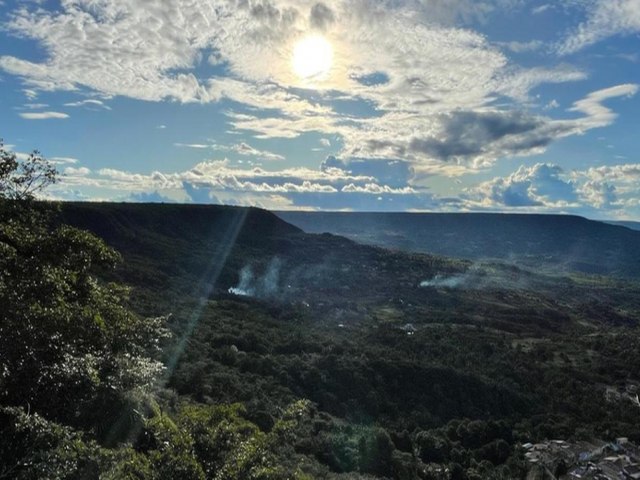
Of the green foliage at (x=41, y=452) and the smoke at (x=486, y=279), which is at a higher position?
the green foliage at (x=41, y=452)

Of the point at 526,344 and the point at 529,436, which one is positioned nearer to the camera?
the point at 529,436

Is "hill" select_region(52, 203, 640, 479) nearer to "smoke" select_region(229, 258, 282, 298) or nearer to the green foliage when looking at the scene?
"smoke" select_region(229, 258, 282, 298)

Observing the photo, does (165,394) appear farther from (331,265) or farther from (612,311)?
(612,311)

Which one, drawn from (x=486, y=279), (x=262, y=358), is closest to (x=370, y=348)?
(x=262, y=358)

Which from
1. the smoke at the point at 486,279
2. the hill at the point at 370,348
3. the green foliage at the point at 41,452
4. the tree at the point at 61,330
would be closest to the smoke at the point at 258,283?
the hill at the point at 370,348

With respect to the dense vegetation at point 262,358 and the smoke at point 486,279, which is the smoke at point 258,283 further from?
the smoke at point 486,279

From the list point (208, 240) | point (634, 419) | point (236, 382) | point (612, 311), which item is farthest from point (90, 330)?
point (612, 311)

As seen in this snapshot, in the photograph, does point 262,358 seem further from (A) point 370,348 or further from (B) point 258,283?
(B) point 258,283
